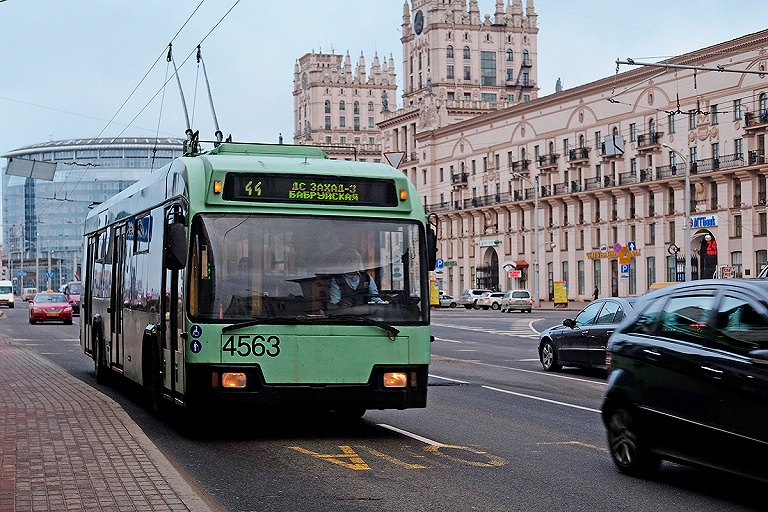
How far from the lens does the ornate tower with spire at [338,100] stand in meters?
183

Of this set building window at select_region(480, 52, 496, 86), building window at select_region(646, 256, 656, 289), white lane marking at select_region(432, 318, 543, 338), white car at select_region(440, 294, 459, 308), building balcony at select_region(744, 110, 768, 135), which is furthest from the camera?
building window at select_region(480, 52, 496, 86)

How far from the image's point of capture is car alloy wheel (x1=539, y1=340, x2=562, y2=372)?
2383 cm

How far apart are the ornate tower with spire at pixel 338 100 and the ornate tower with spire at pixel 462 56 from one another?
40101 millimetres

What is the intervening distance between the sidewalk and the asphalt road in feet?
1.19

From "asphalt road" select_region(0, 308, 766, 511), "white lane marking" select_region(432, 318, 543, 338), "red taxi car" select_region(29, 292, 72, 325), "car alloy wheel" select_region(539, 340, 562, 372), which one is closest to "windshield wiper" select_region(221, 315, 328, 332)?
"asphalt road" select_region(0, 308, 766, 511)

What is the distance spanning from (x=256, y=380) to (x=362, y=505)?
335cm

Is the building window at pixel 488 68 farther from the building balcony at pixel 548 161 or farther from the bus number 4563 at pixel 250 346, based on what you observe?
the bus number 4563 at pixel 250 346

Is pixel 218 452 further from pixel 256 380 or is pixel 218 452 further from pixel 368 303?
pixel 368 303

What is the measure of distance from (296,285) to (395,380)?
1.37 metres

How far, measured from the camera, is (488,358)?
94.3 ft

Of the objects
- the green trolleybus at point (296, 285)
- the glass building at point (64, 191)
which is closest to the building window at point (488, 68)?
the glass building at point (64, 191)

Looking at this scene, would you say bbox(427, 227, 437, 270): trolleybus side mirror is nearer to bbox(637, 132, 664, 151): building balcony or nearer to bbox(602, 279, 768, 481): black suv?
bbox(602, 279, 768, 481): black suv

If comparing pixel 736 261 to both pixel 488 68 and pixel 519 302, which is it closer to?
pixel 519 302

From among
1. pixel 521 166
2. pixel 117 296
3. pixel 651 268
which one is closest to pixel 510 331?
pixel 117 296
